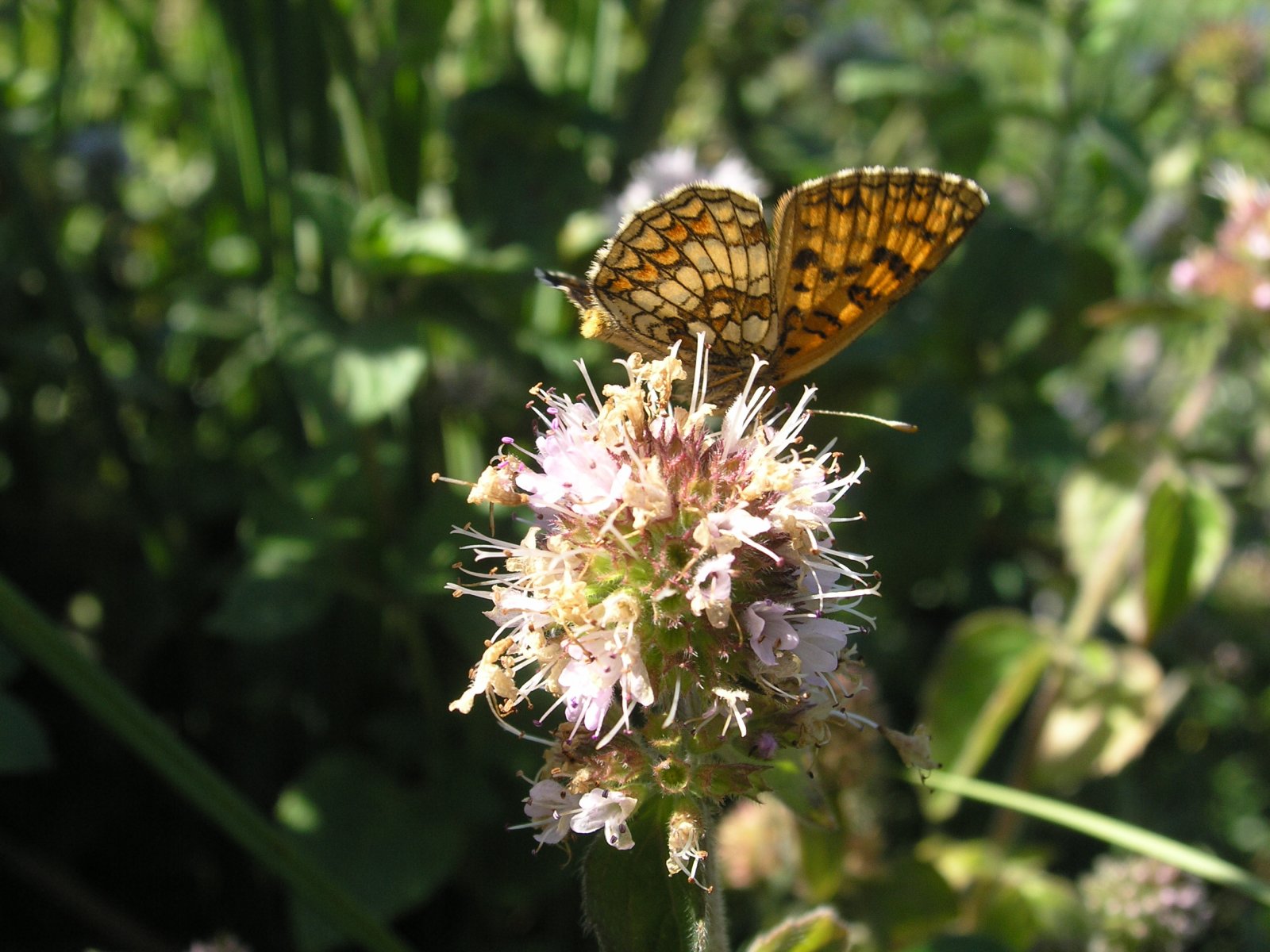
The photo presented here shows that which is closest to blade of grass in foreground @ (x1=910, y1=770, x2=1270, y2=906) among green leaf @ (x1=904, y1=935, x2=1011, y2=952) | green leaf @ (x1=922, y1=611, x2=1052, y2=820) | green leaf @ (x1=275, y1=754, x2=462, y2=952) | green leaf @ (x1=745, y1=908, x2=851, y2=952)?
green leaf @ (x1=904, y1=935, x2=1011, y2=952)

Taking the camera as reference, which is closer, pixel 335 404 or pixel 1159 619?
pixel 335 404

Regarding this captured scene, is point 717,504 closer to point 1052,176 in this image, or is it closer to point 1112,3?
point 1112,3

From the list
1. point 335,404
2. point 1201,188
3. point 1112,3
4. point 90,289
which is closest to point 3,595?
point 335,404

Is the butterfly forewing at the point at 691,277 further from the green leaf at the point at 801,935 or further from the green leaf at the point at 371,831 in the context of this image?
the green leaf at the point at 371,831

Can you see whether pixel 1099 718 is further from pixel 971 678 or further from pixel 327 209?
pixel 327 209

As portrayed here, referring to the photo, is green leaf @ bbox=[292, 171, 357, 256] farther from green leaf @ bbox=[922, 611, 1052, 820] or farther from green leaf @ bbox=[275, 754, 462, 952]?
green leaf @ bbox=[922, 611, 1052, 820]
